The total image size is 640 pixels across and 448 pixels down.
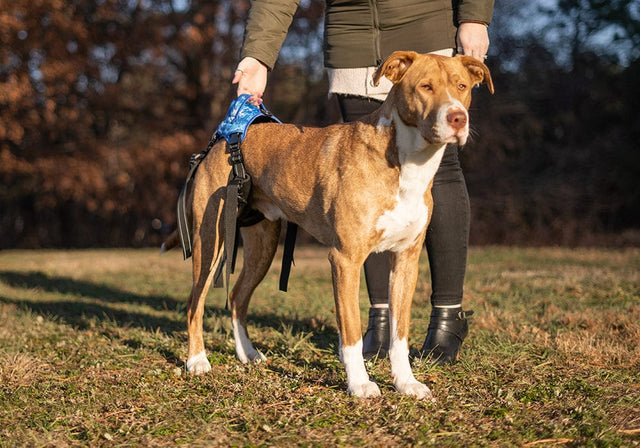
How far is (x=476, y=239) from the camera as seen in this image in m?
13.4

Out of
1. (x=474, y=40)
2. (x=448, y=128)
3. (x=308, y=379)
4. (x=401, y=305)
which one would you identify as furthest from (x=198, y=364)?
(x=474, y=40)

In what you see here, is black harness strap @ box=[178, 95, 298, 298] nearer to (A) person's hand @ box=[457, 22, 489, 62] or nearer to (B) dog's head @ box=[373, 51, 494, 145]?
(B) dog's head @ box=[373, 51, 494, 145]

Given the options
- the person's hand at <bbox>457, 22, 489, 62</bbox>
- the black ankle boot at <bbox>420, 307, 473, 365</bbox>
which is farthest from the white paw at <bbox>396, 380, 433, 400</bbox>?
the person's hand at <bbox>457, 22, 489, 62</bbox>

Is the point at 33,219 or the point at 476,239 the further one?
the point at 33,219

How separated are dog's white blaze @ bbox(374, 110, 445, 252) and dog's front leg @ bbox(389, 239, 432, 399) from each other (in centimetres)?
21

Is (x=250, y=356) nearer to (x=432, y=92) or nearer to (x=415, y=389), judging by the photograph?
(x=415, y=389)

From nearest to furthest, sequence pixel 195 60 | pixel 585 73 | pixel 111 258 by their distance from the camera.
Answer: pixel 111 258, pixel 585 73, pixel 195 60

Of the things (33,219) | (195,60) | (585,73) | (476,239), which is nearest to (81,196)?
(33,219)

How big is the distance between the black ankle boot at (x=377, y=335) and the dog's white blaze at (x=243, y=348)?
0.60m

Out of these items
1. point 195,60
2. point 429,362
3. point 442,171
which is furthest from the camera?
point 195,60

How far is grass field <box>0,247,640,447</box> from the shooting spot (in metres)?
2.44

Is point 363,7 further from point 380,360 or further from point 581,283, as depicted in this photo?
point 581,283

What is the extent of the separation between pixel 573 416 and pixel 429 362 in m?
0.86

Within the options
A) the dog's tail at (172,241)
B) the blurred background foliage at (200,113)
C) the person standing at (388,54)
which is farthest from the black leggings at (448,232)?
the blurred background foliage at (200,113)
